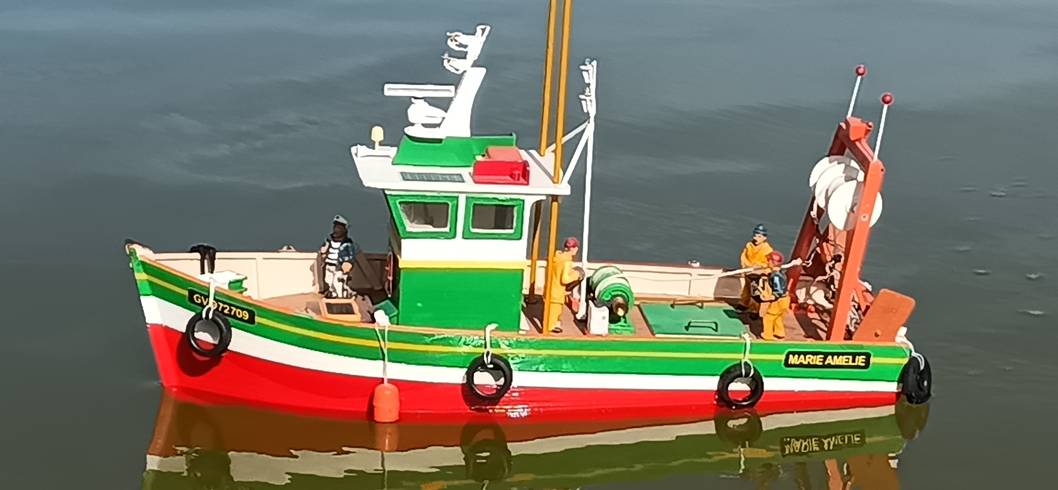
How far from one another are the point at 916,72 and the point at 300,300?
17.3m

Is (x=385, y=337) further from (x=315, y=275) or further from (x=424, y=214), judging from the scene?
(x=315, y=275)

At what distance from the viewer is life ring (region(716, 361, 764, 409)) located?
13625mm

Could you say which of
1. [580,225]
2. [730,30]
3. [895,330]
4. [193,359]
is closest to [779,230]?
[580,225]

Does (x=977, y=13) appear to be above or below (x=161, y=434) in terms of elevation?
above

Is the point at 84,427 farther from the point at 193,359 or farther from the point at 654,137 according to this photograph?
the point at 654,137

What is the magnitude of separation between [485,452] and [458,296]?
1542 mm

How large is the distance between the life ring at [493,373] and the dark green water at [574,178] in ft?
3.15

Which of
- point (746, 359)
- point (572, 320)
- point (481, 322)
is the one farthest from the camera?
point (572, 320)

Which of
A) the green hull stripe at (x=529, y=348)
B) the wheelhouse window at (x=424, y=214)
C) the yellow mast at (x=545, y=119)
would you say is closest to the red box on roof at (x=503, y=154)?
the yellow mast at (x=545, y=119)

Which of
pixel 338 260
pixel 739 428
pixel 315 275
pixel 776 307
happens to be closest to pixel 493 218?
pixel 338 260

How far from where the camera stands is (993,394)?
49.4ft

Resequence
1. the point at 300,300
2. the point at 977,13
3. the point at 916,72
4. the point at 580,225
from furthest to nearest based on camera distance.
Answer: the point at 977,13
the point at 916,72
the point at 580,225
the point at 300,300

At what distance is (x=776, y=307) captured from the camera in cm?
1407

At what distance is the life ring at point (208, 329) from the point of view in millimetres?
13031
